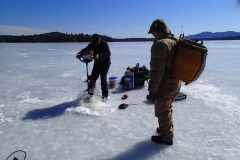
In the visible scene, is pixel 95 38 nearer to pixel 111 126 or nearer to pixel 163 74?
pixel 111 126

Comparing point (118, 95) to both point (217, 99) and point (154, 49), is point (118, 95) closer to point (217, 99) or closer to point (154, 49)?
point (217, 99)

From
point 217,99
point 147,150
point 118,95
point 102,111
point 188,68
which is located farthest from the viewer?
point 118,95

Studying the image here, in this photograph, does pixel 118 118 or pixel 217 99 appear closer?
pixel 118 118

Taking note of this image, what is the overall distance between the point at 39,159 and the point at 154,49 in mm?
2018

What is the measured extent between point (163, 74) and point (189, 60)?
0.34m

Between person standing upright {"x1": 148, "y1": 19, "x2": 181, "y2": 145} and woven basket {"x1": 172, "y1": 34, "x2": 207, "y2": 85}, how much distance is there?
8 cm

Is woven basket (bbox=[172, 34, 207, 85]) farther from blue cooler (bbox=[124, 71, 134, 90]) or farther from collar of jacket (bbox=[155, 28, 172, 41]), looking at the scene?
blue cooler (bbox=[124, 71, 134, 90])

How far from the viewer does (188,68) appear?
2.15 meters

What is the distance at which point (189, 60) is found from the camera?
2.12 m

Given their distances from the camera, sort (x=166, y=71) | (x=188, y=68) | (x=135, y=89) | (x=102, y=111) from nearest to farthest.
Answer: (x=188, y=68)
(x=166, y=71)
(x=102, y=111)
(x=135, y=89)

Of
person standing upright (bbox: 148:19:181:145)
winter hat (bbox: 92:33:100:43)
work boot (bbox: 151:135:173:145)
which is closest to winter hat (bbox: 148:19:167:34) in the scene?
person standing upright (bbox: 148:19:181:145)

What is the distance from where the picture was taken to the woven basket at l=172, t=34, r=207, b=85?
2.06 meters

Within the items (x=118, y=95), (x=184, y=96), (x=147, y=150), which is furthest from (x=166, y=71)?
(x=118, y=95)

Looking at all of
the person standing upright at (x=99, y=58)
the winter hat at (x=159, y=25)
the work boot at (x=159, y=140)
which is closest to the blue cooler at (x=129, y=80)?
the person standing upright at (x=99, y=58)
